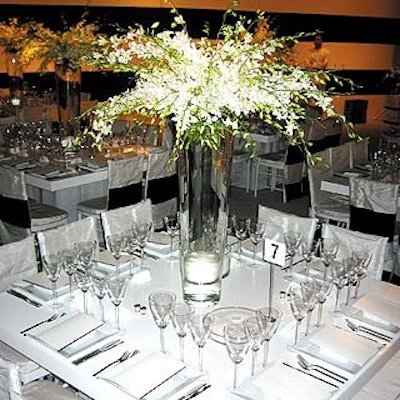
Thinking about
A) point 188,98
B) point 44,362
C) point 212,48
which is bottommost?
point 44,362

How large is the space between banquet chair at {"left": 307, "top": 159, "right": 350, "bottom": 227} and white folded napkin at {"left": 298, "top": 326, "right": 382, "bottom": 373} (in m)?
2.54

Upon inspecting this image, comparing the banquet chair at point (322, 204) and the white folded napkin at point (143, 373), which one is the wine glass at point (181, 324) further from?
the banquet chair at point (322, 204)

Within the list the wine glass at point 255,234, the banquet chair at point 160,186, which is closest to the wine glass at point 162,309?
the wine glass at point 255,234

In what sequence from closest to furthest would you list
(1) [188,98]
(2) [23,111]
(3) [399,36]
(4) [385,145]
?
(1) [188,98]
(4) [385,145]
(2) [23,111]
(3) [399,36]

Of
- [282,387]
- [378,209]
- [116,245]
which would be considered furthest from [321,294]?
[378,209]

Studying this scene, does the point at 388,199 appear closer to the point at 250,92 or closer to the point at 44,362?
the point at 250,92

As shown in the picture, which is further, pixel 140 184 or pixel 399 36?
pixel 399 36

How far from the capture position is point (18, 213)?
4.47 m

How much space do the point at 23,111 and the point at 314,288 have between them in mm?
5486

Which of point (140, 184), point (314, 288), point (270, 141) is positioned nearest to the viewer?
point (314, 288)

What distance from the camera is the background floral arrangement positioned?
7.70 feet

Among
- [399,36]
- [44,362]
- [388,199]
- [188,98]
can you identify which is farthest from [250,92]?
[399,36]

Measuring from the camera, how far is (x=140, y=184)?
4953 mm

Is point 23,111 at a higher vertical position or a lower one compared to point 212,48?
lower
